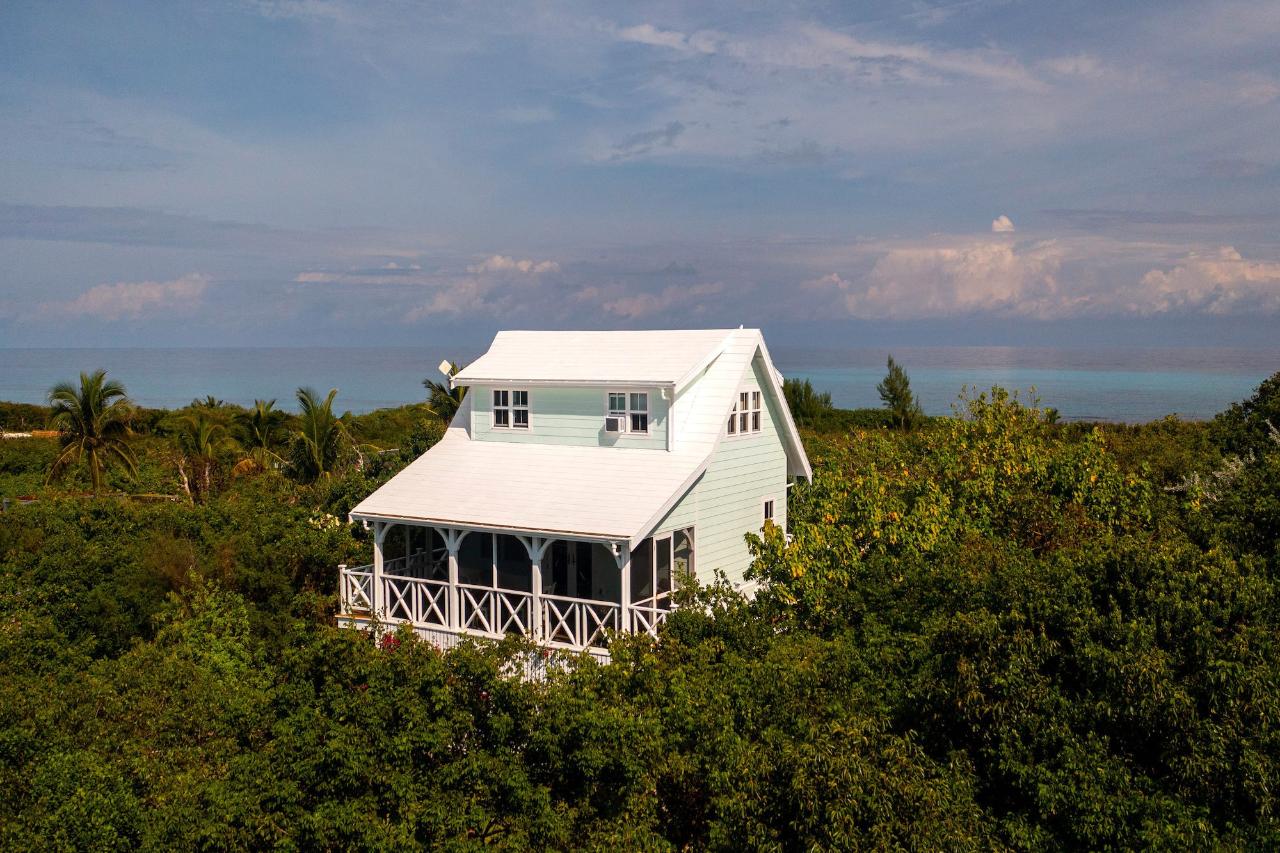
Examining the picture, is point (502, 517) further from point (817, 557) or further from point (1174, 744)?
point (1174, 744)

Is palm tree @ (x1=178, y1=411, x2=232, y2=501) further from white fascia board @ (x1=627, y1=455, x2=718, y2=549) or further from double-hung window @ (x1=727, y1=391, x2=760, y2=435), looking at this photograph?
white fascia board @ (x1=627, y1=455, x2=718, y2=549)

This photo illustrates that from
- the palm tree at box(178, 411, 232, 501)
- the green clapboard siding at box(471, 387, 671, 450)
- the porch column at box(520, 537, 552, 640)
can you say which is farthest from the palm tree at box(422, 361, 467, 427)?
the porch column at box(520, 537, 552, 640)

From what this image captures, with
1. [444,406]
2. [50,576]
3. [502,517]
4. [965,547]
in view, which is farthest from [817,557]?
[444,406]

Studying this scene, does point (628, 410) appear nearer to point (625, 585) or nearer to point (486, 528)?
point (486, 528)

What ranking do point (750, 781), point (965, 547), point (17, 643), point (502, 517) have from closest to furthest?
1. point (750, 781)
2. point (17, 643)
3. point (965, 547)
4. point (502, 517)

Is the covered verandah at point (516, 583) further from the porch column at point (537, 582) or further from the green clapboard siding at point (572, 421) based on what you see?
the green clapboard siding at point (572, 421)

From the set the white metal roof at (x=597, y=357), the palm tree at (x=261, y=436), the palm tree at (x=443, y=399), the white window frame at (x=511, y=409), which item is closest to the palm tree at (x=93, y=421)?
the palm tree at (x=261, y=436)

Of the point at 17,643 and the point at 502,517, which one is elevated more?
the point at 502,517
